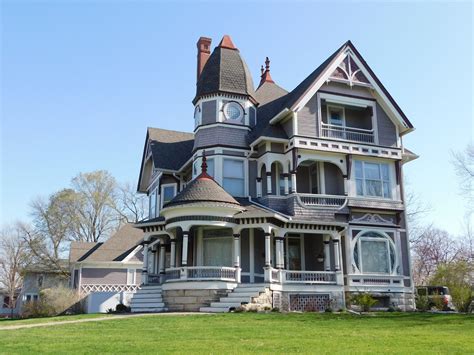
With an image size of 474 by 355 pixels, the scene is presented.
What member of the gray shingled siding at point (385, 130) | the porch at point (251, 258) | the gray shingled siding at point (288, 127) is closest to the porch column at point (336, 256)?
the porch at point (251, 258)

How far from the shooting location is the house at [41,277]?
43.6 m

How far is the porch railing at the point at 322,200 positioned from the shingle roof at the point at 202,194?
3.57 meters

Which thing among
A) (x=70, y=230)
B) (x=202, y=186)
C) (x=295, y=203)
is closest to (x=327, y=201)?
(x=295, y=203)

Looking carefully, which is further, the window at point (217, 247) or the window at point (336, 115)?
the window at point (336, 115)

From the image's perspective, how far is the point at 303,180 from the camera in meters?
25.0

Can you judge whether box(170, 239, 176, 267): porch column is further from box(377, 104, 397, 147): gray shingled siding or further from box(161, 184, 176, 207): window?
box(377, 104, 397, 147): gray shingled siding

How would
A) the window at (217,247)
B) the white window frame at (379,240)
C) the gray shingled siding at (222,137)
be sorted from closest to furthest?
Answer: the window at (217,247)
the white window frame at (379,240)
the gray shingled siding at (222,137)

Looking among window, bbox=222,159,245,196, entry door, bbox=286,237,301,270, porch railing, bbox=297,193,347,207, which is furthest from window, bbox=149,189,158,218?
porch railing, bbox=297,193,347,207

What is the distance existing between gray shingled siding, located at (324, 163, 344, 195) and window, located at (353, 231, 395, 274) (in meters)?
2.52

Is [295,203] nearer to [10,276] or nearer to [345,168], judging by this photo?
[345,168]

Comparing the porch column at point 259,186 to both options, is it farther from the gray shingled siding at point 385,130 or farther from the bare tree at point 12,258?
the bare tree at point 12,258

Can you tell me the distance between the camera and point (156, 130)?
101 feet

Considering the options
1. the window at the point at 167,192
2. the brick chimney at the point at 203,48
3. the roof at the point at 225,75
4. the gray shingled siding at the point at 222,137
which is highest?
the brick chimney at the point at 203,48

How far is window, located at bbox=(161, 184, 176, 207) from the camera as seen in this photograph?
2753 cm
